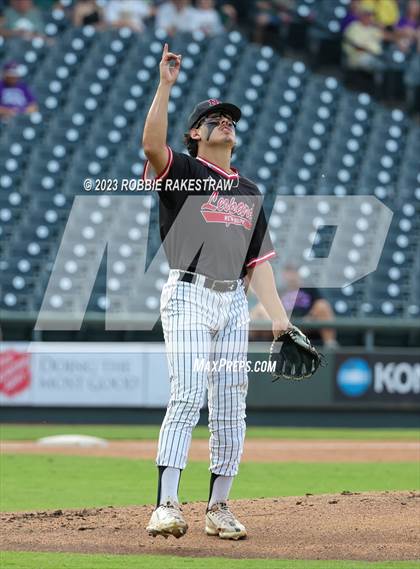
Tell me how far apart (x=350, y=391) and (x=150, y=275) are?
3.04 meters

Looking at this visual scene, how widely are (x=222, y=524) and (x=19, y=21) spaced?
13.6 metres

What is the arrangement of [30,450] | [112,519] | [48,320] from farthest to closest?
[48,320] < [30,450] < [112,519]

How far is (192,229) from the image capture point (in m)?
5.51

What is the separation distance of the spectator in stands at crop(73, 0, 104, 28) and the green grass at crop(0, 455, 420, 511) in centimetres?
987

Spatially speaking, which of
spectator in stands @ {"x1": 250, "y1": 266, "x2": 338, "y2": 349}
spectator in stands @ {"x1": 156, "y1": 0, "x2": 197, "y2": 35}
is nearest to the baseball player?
spectator in stands @ {"x1": 250, "y1": 266, "x2": 338, "y2": 349}

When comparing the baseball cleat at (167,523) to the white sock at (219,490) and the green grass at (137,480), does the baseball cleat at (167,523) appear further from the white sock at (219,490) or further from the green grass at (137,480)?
the green grass at (137,480)

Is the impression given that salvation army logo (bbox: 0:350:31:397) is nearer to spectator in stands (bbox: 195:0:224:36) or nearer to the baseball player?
the baseball player

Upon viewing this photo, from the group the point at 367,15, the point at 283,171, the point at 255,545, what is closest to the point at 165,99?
the point at 255,545

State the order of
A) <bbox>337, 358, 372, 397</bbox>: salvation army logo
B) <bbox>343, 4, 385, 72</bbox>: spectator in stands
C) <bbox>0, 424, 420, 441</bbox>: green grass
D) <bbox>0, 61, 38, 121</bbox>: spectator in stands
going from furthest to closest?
<bbox>343, 4, 385, 72</bbox>: spectator in stands
<bbox>0, 61, 38, 121</bbox>: spectator in stands
<bbox>337, 358, 372, 397</bbox>: salvation army logo
<bbox>0, 424, 420, 441</bbox>: green grass

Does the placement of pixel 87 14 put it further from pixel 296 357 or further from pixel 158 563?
pixel 158 563

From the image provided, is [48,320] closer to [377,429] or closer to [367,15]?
[377,429]

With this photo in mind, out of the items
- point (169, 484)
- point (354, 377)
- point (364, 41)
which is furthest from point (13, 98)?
point (169, 484)

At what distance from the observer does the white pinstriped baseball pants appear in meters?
5.42

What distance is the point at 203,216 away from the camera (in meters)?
5.54
